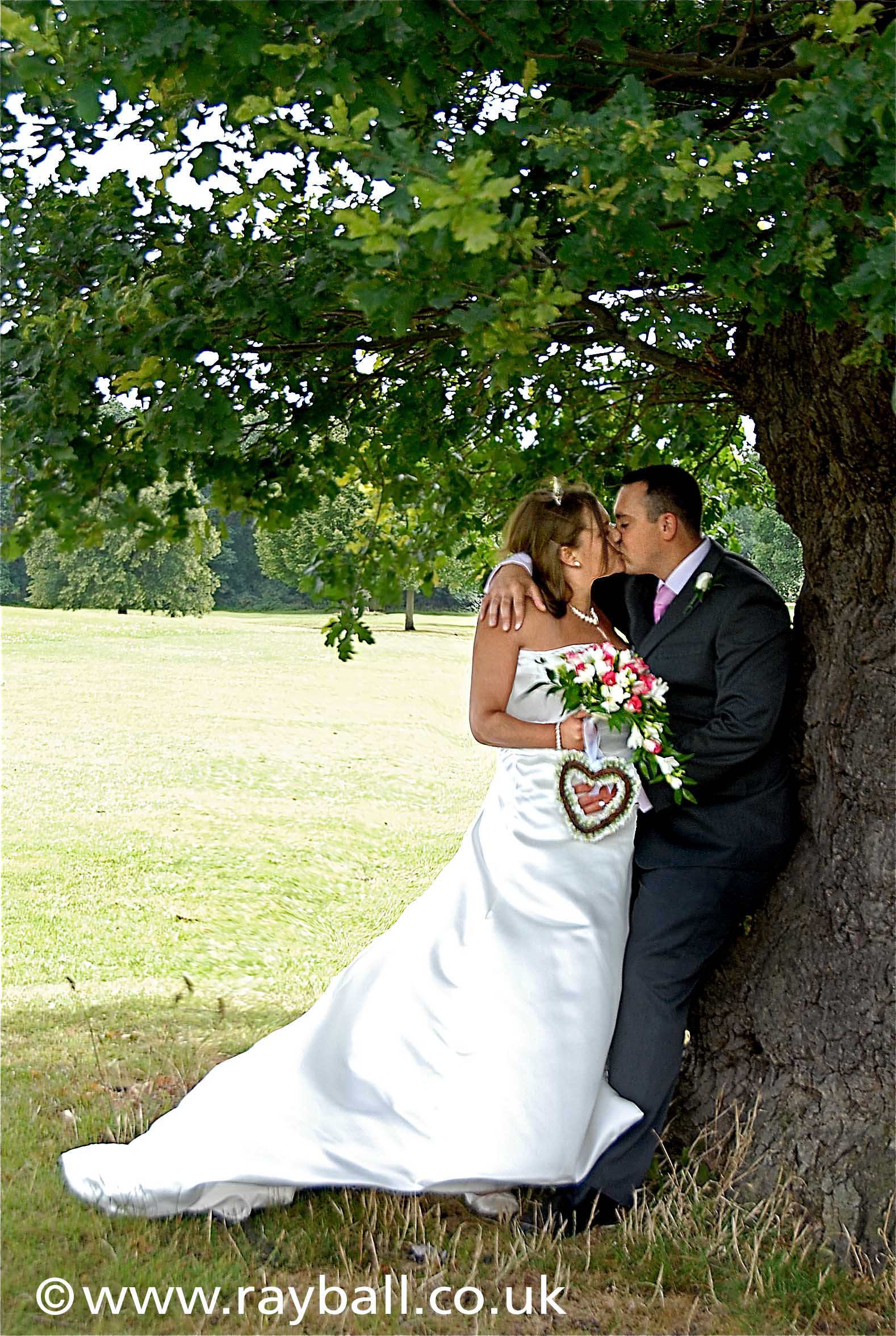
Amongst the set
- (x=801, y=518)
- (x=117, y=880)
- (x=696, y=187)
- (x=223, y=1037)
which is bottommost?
(x=117, y=880)

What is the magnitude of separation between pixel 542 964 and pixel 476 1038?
352 millimetres

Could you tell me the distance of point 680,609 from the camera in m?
4.70

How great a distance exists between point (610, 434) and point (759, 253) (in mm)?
3356

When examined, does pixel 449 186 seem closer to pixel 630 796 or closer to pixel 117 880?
pixel 630 796

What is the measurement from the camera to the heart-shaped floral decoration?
460cm

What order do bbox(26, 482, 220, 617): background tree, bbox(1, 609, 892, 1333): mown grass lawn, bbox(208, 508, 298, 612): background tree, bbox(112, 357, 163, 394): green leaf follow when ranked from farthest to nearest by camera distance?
bbox(208, 508, 298, 612): background tree < bbox(26, 482, 220, 617): background tree < bbox(1, 609, 892, 1333): mown grass lawn < bbox(112, 357, 163, 394): green leaf

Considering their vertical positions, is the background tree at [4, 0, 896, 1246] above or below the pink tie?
above

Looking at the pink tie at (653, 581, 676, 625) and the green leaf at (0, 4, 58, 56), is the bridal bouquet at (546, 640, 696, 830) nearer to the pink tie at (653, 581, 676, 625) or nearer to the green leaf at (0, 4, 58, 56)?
the pink tie at (653, 581, 676, 625)

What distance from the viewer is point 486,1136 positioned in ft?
14.3

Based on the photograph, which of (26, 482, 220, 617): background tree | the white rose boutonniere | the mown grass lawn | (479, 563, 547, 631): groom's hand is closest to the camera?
the mown grass lawn

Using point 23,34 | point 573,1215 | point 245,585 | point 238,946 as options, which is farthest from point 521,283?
point 245,585

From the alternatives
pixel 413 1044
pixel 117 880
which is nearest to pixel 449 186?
pixel 413 1044

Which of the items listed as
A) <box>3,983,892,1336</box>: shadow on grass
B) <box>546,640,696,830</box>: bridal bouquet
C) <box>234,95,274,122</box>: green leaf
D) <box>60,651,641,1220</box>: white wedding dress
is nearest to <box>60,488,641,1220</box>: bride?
<box>60,651,641,1220</box>: white wedding dress

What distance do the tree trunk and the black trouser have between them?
0.26 meters
